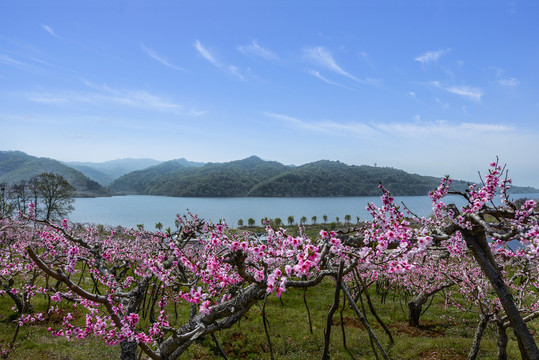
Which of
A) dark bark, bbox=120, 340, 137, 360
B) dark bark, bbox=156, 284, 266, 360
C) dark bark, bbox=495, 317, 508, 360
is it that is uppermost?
dark bark, bbox=156, 284, 266, 360

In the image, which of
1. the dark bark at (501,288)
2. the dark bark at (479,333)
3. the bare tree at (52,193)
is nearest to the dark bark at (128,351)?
the dark bark at (501,288)

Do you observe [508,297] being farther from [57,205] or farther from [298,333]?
[57,205]

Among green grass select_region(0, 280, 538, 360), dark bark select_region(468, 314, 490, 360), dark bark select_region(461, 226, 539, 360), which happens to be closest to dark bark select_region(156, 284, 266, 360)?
dark bark select_region(461, 226, 539, 360)

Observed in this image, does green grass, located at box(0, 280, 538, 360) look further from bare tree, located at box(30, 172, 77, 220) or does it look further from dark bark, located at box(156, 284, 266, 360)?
bare tree, located at box(30, 172, 77, 220)

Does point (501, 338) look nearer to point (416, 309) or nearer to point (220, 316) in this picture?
point (220, 316)

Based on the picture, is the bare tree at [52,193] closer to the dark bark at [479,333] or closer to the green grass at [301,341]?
the green grass at [301,341]

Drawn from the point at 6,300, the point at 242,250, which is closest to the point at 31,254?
the point at 242,250

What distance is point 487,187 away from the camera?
5844mm

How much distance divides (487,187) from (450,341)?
9.54 m

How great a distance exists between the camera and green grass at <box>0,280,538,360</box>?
10938mm

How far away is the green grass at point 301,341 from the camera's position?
10.9m

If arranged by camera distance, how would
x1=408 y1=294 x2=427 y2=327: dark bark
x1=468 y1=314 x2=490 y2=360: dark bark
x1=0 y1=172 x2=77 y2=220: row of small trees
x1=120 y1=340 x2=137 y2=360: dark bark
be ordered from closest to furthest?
x1=120 y1=340 x2=137 y2=360: dark bark, x1=468 y1=314 x2=490 y2=360: dark bark, x1=408 y1=294 x2=427 y2=327: dark bark, x1=0 y1=172 x2=77 y2=220: row of small trees

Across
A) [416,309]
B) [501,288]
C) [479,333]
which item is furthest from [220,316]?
[416,309]

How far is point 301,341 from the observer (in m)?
12.3
